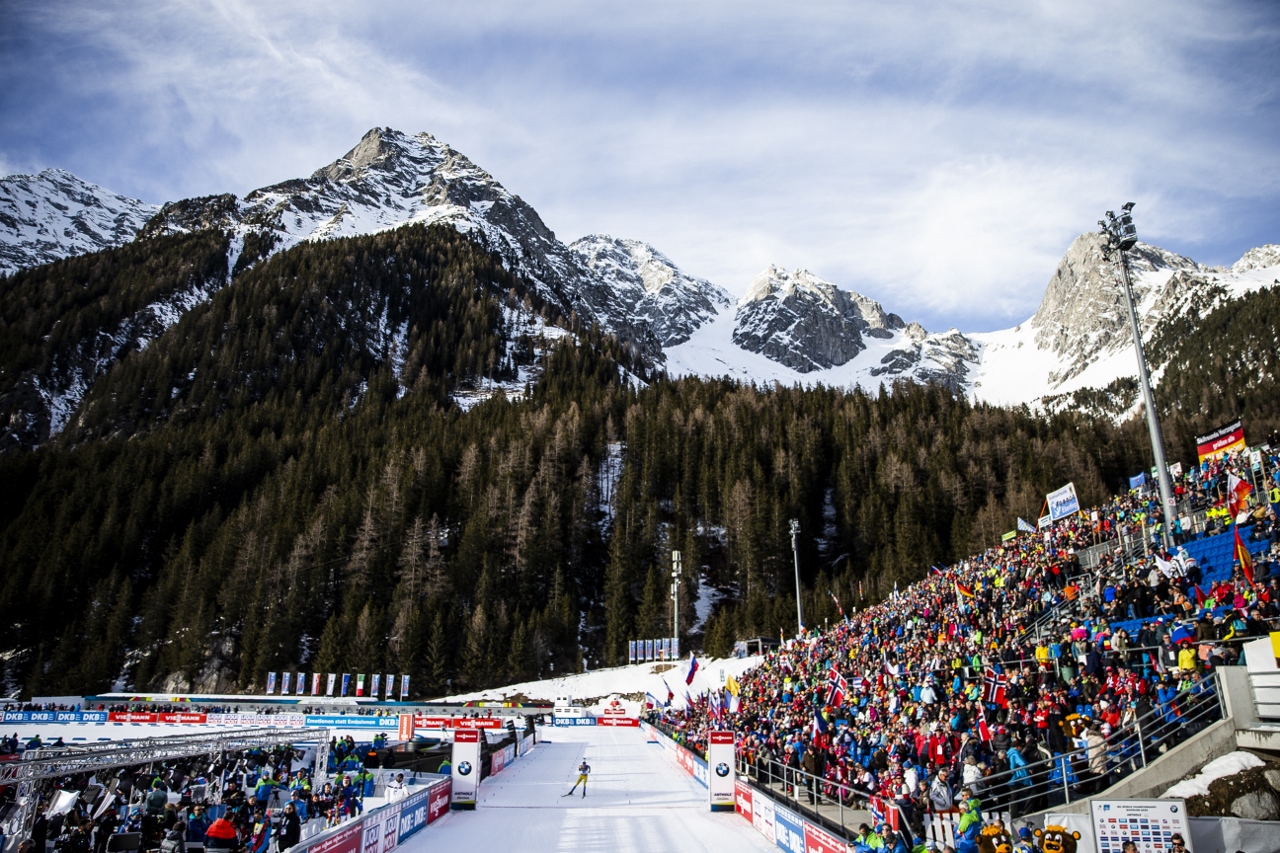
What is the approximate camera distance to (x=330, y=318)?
15588cm

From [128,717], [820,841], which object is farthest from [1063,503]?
[128,717]

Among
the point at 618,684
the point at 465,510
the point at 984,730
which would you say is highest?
the point at 465,510

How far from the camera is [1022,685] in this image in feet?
55.8

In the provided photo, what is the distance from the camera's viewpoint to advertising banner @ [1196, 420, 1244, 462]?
27141mm

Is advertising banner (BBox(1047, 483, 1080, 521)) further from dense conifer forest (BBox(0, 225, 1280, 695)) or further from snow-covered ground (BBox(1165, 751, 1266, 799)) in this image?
dense conifer forest (BBox(0, 225, 1280, 695))

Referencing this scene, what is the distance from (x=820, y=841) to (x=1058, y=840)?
4701mm

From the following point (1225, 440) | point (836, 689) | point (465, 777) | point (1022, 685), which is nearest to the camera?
point (1022, 685)

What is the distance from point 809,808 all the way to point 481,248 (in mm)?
194975

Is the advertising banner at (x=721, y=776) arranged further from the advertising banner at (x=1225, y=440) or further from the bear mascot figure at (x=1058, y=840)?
the advertising banner at (x=1225, y=440)

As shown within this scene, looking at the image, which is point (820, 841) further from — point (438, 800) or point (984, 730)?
point (438, 800)

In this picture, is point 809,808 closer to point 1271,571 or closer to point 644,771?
point 1271,571

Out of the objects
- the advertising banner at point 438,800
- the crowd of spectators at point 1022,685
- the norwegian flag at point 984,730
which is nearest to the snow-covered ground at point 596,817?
the advertising banner at point 438,800

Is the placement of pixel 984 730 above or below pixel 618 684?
above

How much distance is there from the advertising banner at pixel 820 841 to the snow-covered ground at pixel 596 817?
7.60 ft
